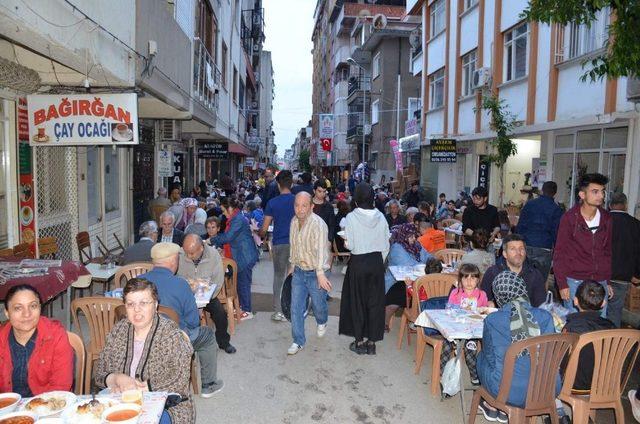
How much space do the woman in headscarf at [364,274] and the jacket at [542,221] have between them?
9.57 ft

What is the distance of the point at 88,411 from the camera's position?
113 inches

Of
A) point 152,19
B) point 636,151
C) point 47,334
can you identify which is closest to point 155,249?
point 47,334

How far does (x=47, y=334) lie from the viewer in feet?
11.8

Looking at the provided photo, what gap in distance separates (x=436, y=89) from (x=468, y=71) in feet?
12.2

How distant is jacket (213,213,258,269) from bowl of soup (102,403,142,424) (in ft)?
15.1

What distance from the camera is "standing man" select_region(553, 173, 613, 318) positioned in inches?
220

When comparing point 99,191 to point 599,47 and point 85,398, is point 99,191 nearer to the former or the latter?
point 85,398

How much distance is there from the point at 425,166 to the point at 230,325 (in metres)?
19.7

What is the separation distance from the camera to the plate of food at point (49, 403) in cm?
291

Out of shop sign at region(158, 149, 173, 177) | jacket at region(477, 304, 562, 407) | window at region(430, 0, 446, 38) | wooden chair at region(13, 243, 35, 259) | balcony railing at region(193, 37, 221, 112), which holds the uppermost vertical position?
window at region(430, 0, 446, 38)

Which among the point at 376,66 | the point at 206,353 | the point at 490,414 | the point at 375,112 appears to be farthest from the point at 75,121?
the point at 376,66

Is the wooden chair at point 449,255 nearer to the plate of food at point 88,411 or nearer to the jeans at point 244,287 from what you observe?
the jeans at point 244,287

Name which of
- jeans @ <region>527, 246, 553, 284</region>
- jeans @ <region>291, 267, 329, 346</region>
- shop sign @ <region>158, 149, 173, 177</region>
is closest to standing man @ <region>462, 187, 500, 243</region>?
jeans @ <region>527, 246, 553, 284</region>

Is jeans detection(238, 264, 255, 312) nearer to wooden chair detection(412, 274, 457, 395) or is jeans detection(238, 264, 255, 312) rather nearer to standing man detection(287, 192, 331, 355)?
standing man detection(287, 192, 331, 355)
